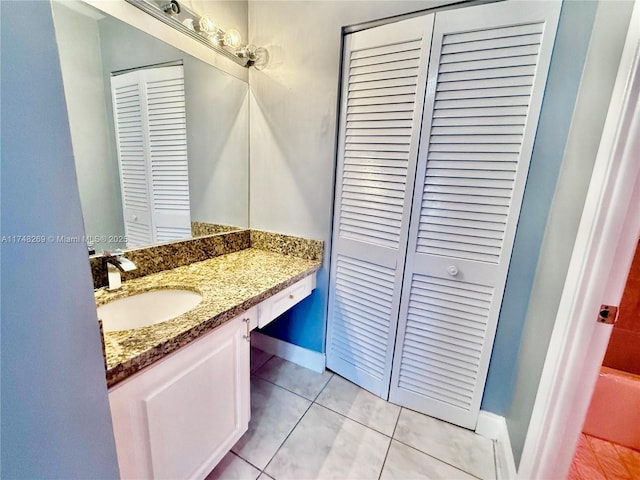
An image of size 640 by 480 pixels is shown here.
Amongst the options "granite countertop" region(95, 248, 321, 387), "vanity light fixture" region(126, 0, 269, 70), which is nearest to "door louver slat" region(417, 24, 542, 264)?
"granite countertop" region(95, 248, 321, 387)

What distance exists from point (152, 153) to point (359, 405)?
168 cm

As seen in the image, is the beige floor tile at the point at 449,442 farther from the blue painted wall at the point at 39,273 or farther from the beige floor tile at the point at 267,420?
the blue painted wall at the point at 39,273

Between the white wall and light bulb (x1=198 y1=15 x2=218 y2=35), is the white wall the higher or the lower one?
the lower one

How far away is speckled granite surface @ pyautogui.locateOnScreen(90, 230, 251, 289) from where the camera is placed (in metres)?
1.07

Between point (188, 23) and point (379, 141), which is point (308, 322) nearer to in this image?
point (379, 141)

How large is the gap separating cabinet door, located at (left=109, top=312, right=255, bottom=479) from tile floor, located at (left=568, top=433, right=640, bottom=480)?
4.94 ft

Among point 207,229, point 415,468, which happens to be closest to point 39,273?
point 207,229

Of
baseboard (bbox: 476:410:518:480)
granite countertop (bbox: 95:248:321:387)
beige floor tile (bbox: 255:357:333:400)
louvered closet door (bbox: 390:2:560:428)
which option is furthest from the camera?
beige floor tile (bbox: 255:357:333:400)

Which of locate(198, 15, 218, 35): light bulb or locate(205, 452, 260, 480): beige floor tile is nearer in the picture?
locate(205, 452, 260, 480): beige floor tile

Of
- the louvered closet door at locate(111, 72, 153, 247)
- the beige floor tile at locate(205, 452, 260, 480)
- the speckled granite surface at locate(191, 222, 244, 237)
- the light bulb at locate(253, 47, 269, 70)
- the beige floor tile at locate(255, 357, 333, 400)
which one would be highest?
the light bulb at locate(253, 47, 269, 70)

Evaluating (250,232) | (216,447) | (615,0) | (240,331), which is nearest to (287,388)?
(216,447)

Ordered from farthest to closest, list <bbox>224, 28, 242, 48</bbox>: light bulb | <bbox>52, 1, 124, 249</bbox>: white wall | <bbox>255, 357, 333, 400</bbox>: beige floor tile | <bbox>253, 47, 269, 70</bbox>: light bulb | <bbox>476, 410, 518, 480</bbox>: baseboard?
<bbox>255, 357, 333, 400</bbox>: beige floor tile
<bbox>253, 47, 269, 70</bbox>: light bulb
<bbox>224, 28, 242, 48</bbox>: light bulb
<bbox>476, 410, 518, 480</bbox>: baseboard
<bbox>52, 1, 124, 249</bbox>: white wall

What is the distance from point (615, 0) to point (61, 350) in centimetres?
163

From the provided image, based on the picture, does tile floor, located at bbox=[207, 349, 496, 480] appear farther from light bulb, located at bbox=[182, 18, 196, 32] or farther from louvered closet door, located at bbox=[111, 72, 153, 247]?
light bulb, located at bbox=[182, 18, 196, 32]
